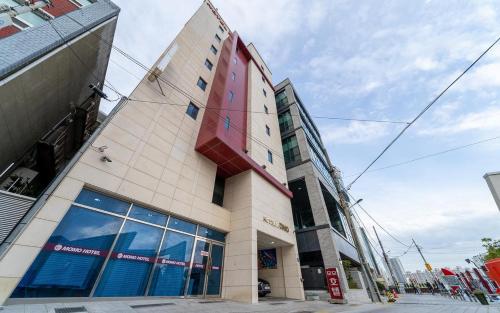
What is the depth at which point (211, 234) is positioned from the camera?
11.1 metres

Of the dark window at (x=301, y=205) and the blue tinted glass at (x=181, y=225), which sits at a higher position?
the dark window at (x=301, y=205)

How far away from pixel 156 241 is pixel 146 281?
4.83 ft

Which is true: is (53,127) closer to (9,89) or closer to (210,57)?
(9,89)

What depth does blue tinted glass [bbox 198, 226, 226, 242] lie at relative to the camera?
1060 cm

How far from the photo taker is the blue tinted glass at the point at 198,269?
9.27 metres

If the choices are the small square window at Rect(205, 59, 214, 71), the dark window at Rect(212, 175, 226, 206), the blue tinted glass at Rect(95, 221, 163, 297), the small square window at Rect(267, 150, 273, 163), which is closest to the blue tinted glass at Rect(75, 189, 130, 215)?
the blue tinted glass at Rect(95, 221, 163, 297)

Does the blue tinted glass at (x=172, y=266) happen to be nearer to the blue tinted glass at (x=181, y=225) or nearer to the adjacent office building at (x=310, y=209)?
the blue tinted glass at (x=181, y=225)

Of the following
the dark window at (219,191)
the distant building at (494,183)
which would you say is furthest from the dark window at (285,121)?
the distant building at (494,183)

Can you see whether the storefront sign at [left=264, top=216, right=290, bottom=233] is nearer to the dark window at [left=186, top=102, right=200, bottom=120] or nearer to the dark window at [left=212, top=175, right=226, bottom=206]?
the dark window at [left=212, top=175, right=226, bottom=206]

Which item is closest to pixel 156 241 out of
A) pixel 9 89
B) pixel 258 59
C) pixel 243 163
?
pixel 243 163

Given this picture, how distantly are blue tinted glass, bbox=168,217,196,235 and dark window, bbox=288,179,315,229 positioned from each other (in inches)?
492

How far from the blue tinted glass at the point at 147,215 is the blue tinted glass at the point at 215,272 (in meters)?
3.48

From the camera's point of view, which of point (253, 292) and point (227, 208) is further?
point (227, 208)

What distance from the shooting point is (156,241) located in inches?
336
